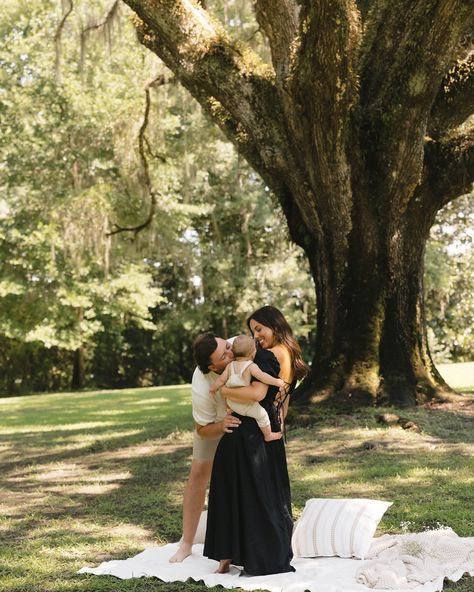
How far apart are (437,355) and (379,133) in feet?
67.8

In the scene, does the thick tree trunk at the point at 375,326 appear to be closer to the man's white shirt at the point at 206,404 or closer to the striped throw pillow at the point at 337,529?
the striped throw pillow at the point at 337,529

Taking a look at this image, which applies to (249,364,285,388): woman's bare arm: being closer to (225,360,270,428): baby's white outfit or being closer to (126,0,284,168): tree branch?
(225,360,270,428): baby's white outfit

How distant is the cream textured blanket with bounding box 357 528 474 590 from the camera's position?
13.1 feet

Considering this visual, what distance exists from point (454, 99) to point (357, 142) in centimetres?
153

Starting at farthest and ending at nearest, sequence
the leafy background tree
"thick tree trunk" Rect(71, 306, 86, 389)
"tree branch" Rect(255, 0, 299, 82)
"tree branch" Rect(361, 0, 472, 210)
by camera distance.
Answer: "thick tree trunk" Rect(71, 306, 86, 389)
the leafy background tree
"tree branch" Rect(255, 0, 299, 82)
"tree branch" Rect(361, 0, 472, 210)

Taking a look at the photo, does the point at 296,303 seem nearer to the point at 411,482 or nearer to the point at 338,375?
the point at 338,375

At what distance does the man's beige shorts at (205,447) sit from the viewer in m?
4.71

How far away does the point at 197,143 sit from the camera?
25.0 metres

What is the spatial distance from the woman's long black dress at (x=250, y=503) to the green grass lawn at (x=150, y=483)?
1.06 feet

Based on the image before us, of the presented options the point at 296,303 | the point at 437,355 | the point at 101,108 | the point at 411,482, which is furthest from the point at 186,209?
the point at 411,482

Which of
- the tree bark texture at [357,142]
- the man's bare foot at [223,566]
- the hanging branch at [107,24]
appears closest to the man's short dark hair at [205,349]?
the man's bare foot at [223,566]

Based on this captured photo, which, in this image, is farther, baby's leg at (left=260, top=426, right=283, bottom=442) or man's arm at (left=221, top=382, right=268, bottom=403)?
baby's leg at (left=260, top=426, right=283, bottom=442)

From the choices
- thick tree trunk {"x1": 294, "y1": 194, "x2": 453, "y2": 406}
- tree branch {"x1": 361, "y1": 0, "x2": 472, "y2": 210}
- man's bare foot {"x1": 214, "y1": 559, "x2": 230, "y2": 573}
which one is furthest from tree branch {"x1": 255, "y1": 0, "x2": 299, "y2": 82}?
man's bare foot {"x1": 214, "y1": 559, "x2": 230, "y2": 573}

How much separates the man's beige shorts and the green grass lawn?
730mm
